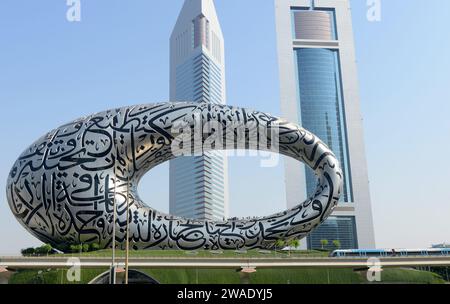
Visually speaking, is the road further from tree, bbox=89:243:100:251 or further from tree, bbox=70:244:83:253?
tree, bbox=89:243:100:251

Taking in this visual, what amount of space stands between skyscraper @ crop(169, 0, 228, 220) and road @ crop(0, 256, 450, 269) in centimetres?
9083

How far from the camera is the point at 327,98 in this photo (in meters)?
98.9

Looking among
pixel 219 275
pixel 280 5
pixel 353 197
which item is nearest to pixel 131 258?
pixel 219 275

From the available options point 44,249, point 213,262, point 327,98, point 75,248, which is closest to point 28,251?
point 44,249

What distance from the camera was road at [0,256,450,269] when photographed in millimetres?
26312

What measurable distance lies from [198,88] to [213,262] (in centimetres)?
10039

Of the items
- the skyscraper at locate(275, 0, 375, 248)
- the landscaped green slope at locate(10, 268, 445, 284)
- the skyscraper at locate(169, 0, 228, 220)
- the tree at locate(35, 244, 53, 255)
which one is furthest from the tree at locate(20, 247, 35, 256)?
the skyscraper at locate(169, 0, 228, 220)

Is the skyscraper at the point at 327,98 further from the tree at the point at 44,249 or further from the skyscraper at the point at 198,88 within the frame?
the tree at the point at 44,249

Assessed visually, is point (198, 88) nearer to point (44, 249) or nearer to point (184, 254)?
point (44, 249)

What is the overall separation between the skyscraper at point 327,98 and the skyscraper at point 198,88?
30541mm

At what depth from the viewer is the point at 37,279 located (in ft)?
86.6

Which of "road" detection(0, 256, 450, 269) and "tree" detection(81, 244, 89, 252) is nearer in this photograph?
"road" detection(0, 256, 450, 269)
